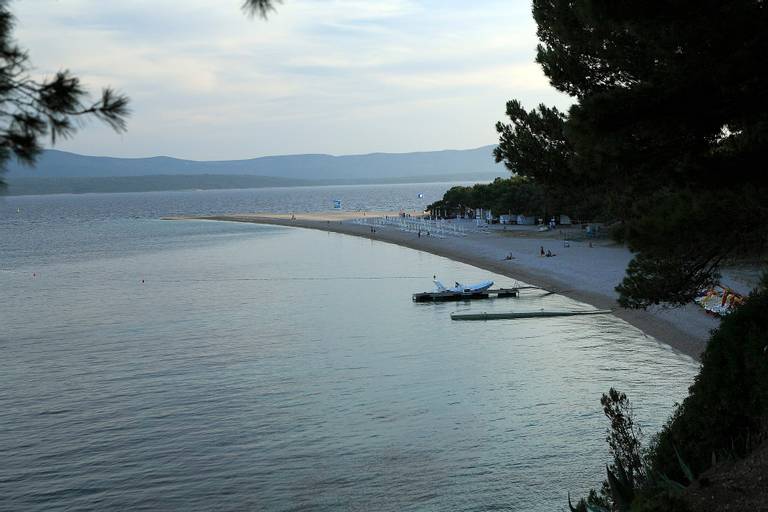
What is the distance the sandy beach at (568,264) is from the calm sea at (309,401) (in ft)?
4.39

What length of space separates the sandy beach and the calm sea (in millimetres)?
1337

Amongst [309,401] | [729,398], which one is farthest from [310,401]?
[729,398]

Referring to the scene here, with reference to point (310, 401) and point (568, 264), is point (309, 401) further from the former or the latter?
point (568, 264)

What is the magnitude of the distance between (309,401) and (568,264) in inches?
1233

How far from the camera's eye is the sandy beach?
3020 cm

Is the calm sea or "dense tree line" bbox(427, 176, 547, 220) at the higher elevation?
"dense tree line" bbox(427, 176, 547, 220)

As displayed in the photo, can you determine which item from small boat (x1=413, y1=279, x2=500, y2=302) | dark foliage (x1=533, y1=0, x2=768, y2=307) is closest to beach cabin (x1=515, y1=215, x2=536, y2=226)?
small boat (x1=413, y1=279, x2=500, y2=302)

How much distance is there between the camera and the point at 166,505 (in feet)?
52.0

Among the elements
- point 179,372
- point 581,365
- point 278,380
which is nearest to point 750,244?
point 581,365

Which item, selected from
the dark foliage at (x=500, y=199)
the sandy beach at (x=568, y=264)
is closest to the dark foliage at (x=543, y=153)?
the sandy beach at (x=568, y=264)

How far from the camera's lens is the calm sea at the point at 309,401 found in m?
16.6

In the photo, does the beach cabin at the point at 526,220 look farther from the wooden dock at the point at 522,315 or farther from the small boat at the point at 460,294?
the wooden dock at the point at 522,315

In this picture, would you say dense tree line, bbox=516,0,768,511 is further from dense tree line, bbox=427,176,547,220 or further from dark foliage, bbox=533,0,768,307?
dense tree line, bbox=427,176,547,220

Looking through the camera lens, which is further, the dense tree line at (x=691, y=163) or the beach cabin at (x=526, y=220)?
the beach cabin at (x=526, y=220)
